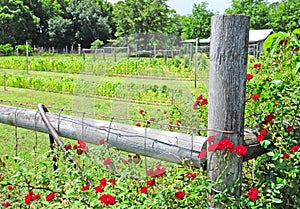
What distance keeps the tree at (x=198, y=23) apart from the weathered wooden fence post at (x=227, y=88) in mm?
46418

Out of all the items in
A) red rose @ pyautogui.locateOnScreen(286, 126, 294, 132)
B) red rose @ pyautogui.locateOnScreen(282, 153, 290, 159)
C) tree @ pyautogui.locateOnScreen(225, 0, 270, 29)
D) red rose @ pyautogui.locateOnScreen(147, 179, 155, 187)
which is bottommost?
red rose @ pyautogui.locateOnScreen(147, 179, 155, 187)

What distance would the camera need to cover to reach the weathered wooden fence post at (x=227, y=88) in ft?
4.78

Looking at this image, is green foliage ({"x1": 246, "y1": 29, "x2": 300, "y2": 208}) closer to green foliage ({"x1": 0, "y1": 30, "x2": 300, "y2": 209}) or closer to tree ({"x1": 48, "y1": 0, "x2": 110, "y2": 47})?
green foliage ({"x1": 0, "y1": 30, "x2": 300, "y2": 209})

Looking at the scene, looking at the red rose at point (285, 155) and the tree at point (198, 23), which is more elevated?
the tree at point (198, 23)

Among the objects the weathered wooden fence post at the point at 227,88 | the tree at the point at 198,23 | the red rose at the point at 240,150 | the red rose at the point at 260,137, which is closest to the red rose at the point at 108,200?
the weathered wooden fence post at the point at 227,88

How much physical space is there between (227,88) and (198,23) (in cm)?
4815

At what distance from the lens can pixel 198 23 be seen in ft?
157

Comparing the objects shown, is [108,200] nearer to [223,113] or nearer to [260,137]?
[223,113]

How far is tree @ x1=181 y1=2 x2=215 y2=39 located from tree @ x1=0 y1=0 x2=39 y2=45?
20161mm

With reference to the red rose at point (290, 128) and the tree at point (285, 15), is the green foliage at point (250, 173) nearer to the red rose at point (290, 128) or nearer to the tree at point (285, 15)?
the red rose at point (290, 128)

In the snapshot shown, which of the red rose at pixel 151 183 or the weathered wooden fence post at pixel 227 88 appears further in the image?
the red rose at pixel 151 183

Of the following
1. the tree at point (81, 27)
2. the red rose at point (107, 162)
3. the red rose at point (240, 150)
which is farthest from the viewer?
the tree at point (81, 27)

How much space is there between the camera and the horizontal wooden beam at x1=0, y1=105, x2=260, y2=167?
1.62m

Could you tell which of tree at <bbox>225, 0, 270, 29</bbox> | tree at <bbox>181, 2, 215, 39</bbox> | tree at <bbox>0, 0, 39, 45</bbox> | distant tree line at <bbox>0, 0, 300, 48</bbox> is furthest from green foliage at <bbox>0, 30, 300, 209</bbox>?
tree at <bbox>181, 2, 215, 39</bbox>
